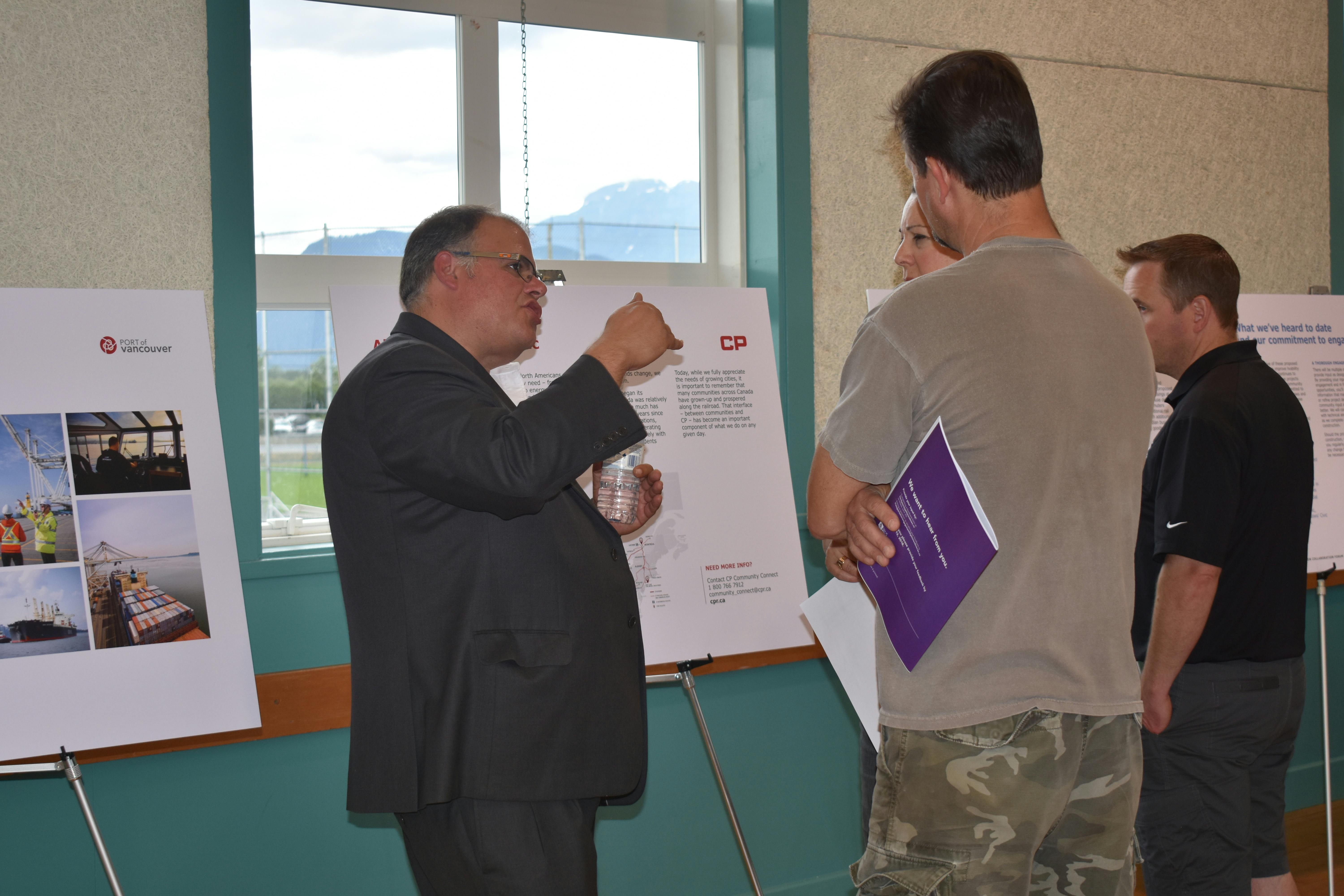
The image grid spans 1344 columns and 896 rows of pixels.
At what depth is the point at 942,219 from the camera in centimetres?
117

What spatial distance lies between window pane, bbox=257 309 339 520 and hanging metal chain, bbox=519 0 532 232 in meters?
0.60

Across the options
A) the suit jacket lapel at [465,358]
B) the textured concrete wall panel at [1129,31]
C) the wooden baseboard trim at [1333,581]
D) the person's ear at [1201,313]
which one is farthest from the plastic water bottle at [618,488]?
the wooden baseboard trim at [1333,581]

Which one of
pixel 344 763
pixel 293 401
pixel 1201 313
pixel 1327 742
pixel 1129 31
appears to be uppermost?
pixel 1129 31

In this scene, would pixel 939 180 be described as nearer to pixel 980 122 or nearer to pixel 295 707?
pixel 980 122

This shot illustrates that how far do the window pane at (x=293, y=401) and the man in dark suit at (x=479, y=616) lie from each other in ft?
3.53

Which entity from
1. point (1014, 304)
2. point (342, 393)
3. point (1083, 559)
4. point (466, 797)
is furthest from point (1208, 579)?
point (342, 393)

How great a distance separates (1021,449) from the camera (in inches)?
40.7

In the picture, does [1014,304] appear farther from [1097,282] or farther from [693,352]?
[693,352]

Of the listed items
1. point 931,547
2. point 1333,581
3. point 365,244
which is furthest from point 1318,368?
point 365,244

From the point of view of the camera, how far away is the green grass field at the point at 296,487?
2.36m

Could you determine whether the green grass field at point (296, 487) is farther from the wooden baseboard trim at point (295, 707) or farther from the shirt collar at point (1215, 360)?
the shirt collar at point (1215, 360)

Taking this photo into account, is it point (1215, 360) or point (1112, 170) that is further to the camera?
point (1112, 170)

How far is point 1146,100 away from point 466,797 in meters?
3.03

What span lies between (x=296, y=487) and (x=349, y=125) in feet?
3.16
